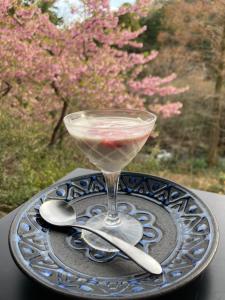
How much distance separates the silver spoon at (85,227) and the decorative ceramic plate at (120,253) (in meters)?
0.02

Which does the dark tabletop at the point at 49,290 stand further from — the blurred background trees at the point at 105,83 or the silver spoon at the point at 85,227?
the blurred background trees at the point at 105,83

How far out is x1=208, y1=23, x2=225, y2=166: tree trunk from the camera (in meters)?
3.77

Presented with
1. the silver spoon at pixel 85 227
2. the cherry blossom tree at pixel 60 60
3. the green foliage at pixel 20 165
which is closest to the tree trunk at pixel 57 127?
the cherry blossom tree at pixel 60 60

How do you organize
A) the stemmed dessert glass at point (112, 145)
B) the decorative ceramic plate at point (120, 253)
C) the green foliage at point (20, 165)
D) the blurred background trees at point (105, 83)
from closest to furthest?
the decorative ceramic plate at point (120, 253), the stemmed dessert glass at point (112, 145), the green foliage at point (20, 165), the blurred background trees at point (105, 83)

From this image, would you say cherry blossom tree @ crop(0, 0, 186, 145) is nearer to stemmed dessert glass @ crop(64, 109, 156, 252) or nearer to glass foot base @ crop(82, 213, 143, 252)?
stemmed dessert glass @ crop(64, 109, 156, 252)

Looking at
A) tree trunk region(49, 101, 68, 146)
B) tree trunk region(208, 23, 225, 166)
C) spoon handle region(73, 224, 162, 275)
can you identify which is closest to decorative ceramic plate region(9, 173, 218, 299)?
spoon handle region(73, 224, 162, 275)

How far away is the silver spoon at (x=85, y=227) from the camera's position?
538mm

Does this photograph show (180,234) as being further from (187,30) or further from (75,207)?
(187,30)

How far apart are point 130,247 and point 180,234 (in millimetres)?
138

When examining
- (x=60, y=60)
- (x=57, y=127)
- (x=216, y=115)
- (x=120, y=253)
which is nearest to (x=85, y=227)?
(x=120, y=253)

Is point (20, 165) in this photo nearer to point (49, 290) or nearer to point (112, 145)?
point (112, 145)

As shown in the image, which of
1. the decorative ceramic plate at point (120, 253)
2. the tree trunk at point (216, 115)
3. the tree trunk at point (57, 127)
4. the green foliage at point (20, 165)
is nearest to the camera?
the decorative ceramic plate at point (120, 253)

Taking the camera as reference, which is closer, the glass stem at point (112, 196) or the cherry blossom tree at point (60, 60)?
the glass stem at point (112, 196)

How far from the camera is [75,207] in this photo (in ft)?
2.60
